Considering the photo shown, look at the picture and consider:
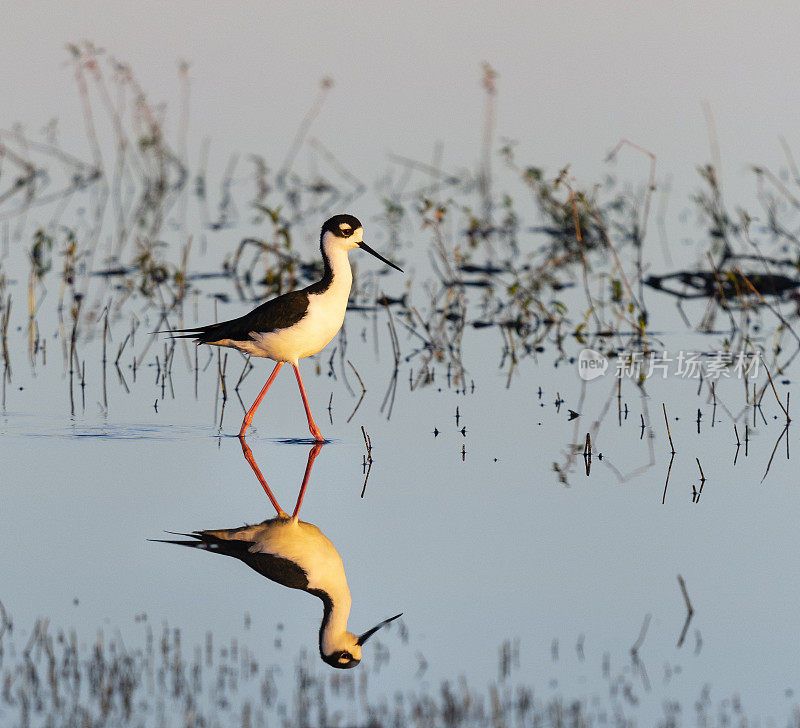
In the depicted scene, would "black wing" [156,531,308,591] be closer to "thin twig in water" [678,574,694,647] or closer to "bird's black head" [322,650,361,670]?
"bird's black head" [322,650,361,670]

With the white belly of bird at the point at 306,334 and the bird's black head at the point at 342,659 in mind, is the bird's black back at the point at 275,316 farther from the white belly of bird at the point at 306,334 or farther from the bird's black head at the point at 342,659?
the bird's black head at the point at 342,659

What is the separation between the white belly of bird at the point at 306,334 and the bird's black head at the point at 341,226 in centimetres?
51

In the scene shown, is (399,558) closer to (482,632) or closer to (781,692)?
(482,632)

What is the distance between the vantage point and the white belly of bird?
25.7ft

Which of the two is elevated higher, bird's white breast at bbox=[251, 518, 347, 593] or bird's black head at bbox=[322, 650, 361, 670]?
bird's white breast at bbox=[251, 518, 347, 593]

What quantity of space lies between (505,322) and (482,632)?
22.4 ft

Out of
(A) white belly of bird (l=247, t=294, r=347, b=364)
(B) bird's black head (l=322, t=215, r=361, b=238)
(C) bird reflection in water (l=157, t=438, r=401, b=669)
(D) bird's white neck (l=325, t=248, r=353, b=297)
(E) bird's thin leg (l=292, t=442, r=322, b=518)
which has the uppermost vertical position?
(B) bird's black head (l=322, t=215, r=361, b=238)

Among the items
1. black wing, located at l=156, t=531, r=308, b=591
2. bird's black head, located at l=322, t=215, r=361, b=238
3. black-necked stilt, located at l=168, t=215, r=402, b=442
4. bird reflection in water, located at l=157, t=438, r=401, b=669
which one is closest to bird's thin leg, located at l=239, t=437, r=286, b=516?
bird reflection in water, located at l=157, t=438, r=401, b=669

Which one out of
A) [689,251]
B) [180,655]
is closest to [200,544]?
[180,655]

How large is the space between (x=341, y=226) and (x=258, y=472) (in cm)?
184

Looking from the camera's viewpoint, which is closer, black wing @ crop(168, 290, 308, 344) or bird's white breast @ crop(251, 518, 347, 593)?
bird's white breast @ crop(251, 518, 347, 593)

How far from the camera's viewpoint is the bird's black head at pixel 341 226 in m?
8.20

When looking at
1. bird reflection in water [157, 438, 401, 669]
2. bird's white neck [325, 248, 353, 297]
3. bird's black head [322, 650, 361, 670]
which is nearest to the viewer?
bird's black head [322, 650, 361, 670]

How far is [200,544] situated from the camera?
5.83 metres
